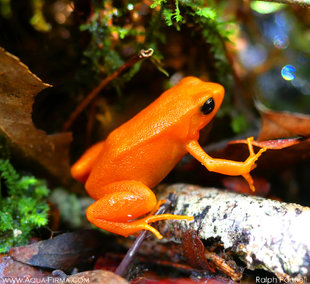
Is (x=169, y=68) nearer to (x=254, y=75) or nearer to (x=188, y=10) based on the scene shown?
(x=188, y=10)

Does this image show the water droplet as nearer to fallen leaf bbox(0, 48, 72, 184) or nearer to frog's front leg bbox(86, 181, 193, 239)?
frog's front leg bbox(86, 181, 193, 239)

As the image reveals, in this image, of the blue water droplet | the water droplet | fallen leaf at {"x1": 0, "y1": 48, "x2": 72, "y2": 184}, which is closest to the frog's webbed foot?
fallen leaf at {"x1": 0, "y1": 48, "x2": 72, "y2": 184}

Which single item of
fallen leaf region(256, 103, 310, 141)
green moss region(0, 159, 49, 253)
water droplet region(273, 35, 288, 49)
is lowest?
green moss region(0, 159, 49, 253)

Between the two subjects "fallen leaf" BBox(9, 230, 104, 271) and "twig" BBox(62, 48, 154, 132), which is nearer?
"fallen leaf" BBox(9, 230, 104, 271)

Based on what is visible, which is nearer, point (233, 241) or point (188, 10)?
point (233, 241)

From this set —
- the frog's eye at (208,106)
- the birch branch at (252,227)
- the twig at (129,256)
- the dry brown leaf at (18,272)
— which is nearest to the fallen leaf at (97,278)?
the twig at (129,256)

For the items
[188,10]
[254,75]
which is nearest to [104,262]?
[188,10]
